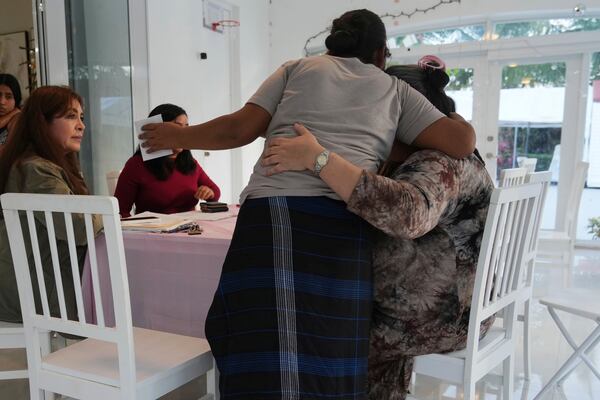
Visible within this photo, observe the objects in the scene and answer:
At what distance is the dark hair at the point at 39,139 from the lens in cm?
163

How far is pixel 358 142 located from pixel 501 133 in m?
4.81

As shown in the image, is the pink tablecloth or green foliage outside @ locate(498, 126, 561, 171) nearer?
the pink tablecloth

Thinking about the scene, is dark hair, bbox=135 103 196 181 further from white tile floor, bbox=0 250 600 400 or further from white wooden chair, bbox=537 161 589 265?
white wooden chair, bbox=537 161 589 265

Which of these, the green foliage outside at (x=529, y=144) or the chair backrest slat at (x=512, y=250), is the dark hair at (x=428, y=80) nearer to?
the chair backrest slat at (x=512, y=250)

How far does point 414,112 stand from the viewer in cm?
117

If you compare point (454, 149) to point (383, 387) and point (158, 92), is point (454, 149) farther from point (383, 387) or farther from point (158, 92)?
point (158, 92)

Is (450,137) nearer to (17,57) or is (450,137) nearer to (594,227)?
(17,57)

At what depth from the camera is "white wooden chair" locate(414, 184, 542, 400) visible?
48.5 inches

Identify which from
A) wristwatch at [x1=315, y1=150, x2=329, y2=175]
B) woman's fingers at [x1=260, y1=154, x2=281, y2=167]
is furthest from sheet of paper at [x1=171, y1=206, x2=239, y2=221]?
wristwatch at [x1=315, y1=150, x2=329, y2=175]

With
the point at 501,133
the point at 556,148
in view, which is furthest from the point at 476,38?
the point at 556,148

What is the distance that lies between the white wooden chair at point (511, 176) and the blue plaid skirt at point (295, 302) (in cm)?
110

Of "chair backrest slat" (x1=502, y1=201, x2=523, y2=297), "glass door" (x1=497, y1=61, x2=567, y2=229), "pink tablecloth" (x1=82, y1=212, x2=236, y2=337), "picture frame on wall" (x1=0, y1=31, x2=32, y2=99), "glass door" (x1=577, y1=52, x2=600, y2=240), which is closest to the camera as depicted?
"chair backrest slat" (x1=502, y1=201, x2=523, y2=297)

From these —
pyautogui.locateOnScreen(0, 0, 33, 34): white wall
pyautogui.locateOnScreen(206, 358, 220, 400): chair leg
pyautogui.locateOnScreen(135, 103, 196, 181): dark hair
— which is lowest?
pyautogui.locateOnScreen(206, 358, 220, 400): chair leg

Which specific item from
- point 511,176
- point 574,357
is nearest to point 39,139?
point 511,176
